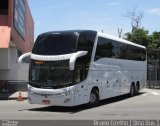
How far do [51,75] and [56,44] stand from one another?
1387 millimetres

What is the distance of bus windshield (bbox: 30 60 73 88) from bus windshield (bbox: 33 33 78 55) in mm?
490

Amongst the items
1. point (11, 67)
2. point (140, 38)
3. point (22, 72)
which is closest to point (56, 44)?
point (11, 67)

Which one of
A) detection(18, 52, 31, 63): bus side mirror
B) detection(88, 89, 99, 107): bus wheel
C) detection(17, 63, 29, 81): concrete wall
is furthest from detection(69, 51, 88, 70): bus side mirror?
detection(17, 63, 29, 81): concrete wall

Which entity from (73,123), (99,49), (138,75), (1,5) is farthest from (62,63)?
(1,5)

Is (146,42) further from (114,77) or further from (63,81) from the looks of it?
(63,81)

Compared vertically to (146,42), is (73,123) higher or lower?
lower

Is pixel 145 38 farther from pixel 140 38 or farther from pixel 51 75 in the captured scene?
pixel 51 75

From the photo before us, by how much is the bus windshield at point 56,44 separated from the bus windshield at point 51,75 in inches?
19.3

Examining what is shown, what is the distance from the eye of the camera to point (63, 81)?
18.8 meters

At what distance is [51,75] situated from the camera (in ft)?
62.2

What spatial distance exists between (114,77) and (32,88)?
6.14 meters

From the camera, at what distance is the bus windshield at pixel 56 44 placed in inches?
752

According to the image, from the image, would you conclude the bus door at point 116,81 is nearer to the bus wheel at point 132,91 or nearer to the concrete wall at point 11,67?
the bus wheel at point 132,91

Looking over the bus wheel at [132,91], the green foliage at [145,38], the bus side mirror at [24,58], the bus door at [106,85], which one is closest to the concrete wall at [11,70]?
the bus wheel at [132,91]
